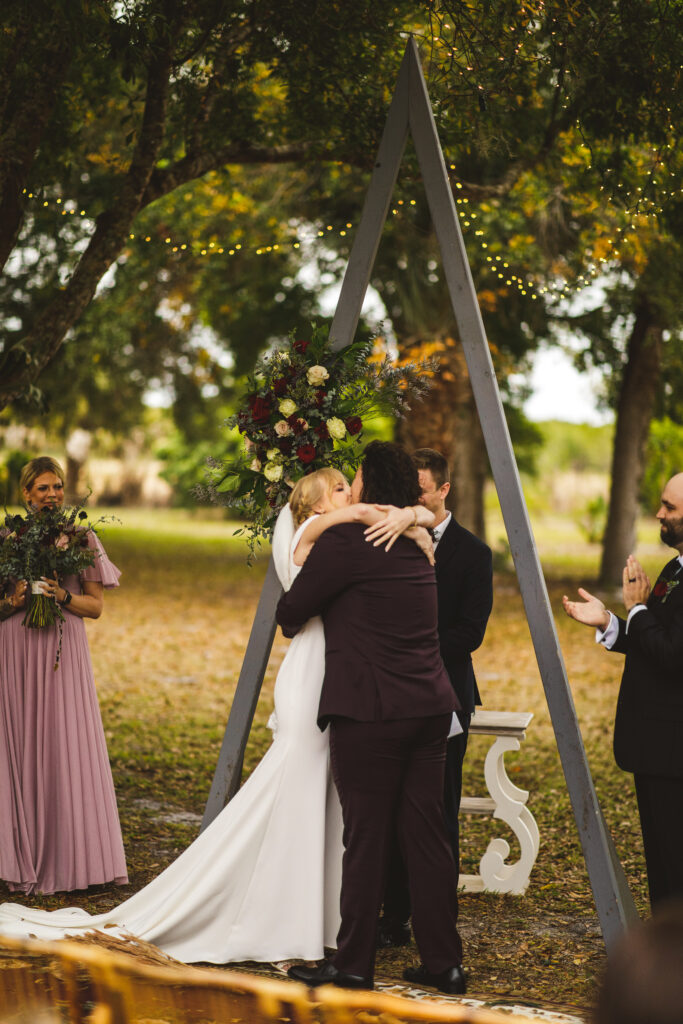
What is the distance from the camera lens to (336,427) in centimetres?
489

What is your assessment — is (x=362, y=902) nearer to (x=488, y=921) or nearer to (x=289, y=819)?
(x=289, y=819)

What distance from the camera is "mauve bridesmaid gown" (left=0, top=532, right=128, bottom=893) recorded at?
543 centimetres

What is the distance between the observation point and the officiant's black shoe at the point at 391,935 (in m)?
5.02

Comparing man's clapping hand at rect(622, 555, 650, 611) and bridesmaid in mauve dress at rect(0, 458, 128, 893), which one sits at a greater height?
man's clapping hand at rect(622, 555, 650, 611)

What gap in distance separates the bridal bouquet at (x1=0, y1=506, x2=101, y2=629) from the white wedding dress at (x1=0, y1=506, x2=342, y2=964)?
1.48 m

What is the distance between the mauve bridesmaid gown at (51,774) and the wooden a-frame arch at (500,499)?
78 centimetres

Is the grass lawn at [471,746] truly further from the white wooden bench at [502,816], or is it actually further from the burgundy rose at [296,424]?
the burgundy rose at [296,424]

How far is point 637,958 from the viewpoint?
1455 millimetres

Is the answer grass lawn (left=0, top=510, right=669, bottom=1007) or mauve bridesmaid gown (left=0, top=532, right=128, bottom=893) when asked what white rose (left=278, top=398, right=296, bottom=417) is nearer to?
mauve bridesmaid gown (left=0, top=532, right=128, bottom=893)

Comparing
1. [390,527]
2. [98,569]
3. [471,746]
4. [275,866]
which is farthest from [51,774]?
[471,746]

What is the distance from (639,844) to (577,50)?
4.98 meters

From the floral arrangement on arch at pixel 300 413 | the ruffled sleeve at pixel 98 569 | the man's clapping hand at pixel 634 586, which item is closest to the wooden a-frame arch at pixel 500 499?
the floral arrangement on arch at pixel 300 413

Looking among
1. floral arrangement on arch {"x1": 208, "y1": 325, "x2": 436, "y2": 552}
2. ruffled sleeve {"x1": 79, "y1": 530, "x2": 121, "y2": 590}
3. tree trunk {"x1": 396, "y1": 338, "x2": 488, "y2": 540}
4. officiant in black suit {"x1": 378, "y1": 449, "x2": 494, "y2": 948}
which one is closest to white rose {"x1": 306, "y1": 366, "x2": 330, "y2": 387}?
floral arrangement on arch {"x1": 208, "y1": 325, "x2": 436, "y2": 552}

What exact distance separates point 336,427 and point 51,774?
2379 mm
